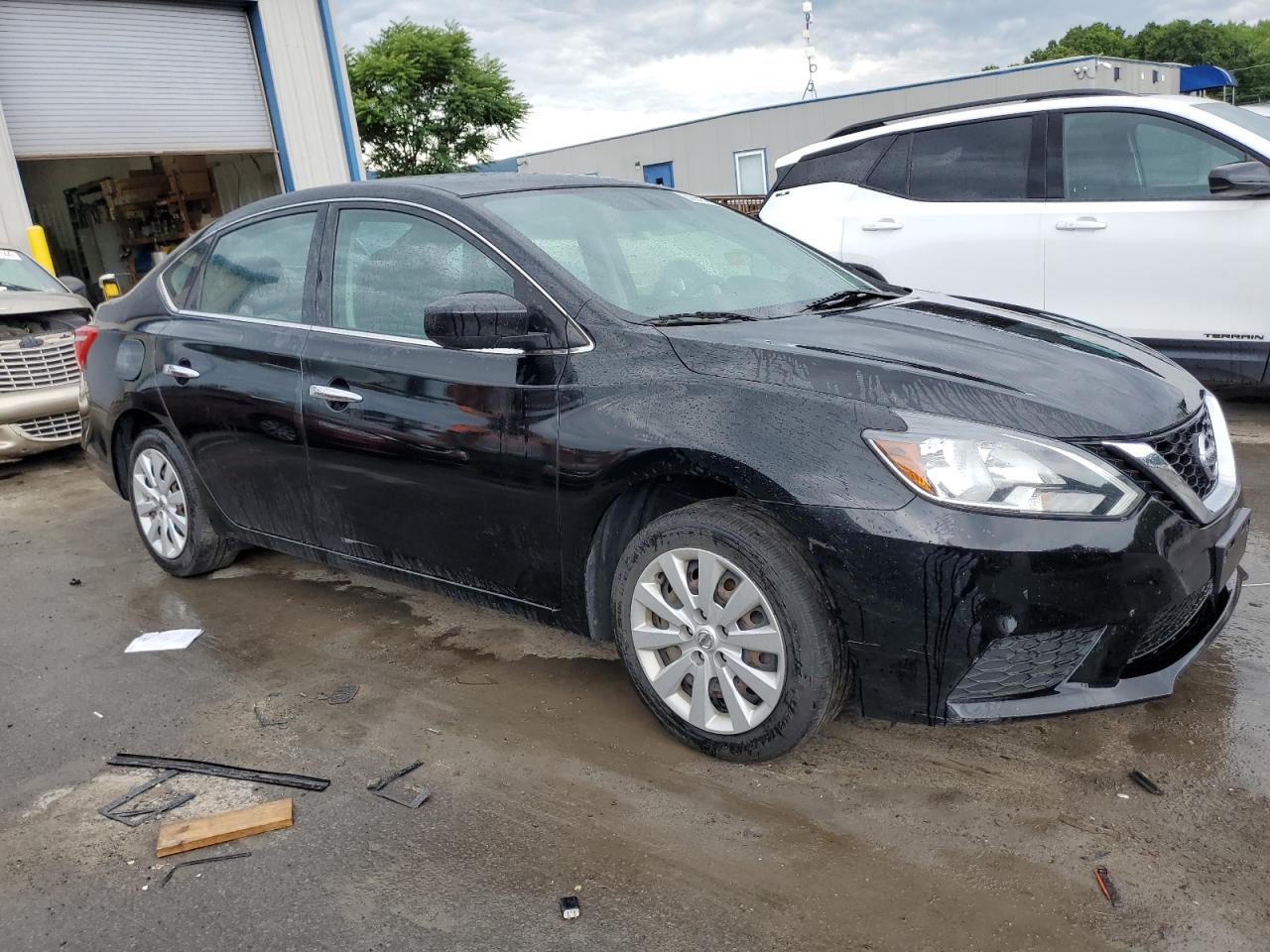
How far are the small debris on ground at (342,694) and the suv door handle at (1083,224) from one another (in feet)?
15.6

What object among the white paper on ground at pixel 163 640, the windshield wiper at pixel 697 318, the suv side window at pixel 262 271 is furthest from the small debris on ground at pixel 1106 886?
the white paper on ground at pixel 163 640

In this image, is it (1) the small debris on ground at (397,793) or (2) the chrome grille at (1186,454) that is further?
(1) the small debris on ground at (397,793)

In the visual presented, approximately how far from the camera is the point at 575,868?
2.54 m

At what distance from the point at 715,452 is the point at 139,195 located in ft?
54.4

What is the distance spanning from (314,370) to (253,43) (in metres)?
12.9

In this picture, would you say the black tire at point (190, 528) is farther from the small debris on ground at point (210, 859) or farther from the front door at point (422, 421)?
the small debris on ground at point (210, 859)

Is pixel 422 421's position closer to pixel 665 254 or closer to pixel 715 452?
pixel 665 254

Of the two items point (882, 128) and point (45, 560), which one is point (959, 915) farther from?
point (882, 128)

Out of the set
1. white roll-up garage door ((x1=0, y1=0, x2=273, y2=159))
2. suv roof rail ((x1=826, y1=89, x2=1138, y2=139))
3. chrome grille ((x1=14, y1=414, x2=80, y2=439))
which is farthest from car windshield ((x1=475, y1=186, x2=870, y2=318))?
white roll-up garage door ((x1=0, y1=0, x2=273, y2=159))

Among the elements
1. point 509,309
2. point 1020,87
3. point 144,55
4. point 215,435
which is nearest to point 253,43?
point 144,55

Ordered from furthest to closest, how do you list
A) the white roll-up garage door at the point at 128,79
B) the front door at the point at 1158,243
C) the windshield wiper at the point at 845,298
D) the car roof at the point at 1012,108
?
1. the white roll-up garage door at the point at 128,79
2. the car roof at the point at 1012,108
3. the front door at the point at 1158,243
4. the windshield wiper at the point at 845,298

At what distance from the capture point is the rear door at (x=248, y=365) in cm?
394

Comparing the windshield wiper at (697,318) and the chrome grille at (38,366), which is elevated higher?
the windshield wiper at (697,318)

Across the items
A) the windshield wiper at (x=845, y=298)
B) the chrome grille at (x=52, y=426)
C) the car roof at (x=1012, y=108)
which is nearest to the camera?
the windshield wiper at (x=845, y=298)
